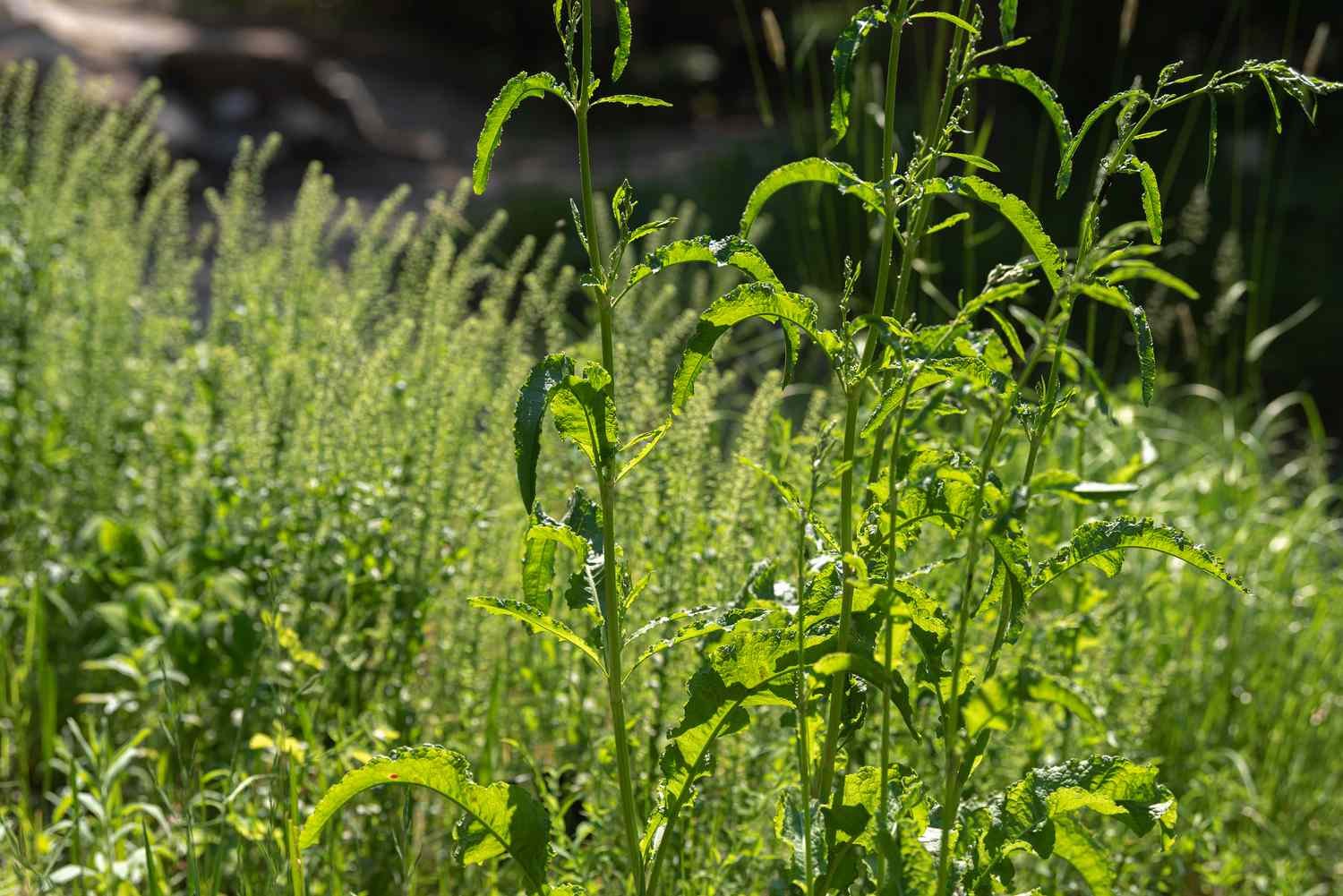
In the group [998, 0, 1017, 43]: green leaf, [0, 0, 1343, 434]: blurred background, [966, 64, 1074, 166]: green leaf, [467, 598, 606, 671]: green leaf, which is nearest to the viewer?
[998, 0, 1017, 43]: green leaf

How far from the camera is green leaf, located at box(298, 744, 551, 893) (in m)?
1.42

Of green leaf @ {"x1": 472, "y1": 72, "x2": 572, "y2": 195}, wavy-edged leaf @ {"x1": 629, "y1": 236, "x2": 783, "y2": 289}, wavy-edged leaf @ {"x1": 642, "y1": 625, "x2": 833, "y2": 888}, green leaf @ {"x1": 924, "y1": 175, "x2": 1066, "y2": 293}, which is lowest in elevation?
wavy-edged leaf @ {"x1": 642, "y1": 625, "x2": 833, "y2": 888}

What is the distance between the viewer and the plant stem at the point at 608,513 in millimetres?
1372

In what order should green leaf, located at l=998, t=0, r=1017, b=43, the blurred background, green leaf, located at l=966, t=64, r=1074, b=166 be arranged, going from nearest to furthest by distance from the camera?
1. green leaf, located at l=998, t=0, r=1017, b=43
2. green leaf, located at l=966, t=64, r=1074, b=166
3. the blurred background

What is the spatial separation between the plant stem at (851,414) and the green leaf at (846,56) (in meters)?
0.03

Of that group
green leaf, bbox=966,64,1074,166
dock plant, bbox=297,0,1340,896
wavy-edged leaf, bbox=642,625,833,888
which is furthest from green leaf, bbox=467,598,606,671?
green leaf, bbox=966,64,1074,166

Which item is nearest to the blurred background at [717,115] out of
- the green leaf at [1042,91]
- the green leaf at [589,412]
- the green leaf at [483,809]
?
the green leaf at [1042,91]

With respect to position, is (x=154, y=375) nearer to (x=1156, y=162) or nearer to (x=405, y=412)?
(x=405, y=412)

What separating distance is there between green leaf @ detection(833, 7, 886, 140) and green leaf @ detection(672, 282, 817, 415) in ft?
0.55

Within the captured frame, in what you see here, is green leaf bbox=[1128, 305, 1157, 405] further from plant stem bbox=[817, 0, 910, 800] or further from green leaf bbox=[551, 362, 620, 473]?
green leaf bbox=[551, 362, 620, 473]

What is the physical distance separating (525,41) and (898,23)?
44.7ft

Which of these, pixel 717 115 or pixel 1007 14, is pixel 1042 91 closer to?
pixel 1007 14

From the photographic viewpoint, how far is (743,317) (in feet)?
4.53

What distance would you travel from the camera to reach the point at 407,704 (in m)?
2.47
